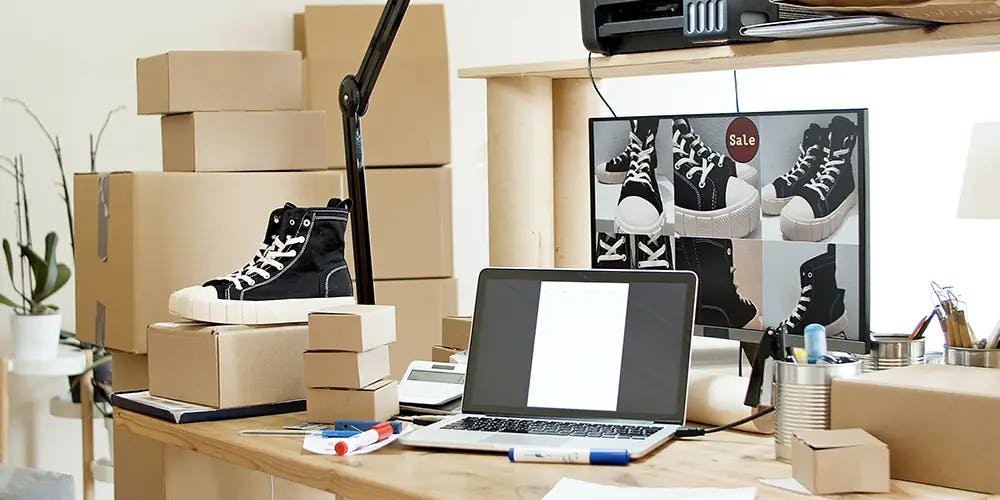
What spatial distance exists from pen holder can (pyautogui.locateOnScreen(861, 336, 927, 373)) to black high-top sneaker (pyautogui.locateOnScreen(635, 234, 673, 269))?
28 cm

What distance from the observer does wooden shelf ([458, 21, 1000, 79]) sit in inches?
51.1

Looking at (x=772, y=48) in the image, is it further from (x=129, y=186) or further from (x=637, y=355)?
(x=129, y=186)

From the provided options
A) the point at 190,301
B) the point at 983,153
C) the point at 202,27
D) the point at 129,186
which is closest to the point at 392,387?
the point at 190,301

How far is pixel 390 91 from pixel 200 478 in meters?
1.31

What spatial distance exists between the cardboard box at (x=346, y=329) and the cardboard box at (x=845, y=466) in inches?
21.9

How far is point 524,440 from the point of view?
1.31m

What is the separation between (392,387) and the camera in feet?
4.83

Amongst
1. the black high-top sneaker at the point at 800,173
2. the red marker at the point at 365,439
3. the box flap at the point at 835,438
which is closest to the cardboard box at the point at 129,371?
the red marker at the point at 365,439

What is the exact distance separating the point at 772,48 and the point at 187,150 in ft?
3.58

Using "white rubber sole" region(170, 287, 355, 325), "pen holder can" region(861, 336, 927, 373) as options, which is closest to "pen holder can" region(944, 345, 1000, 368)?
"pen holder can" region(861, 336, 927, 373)

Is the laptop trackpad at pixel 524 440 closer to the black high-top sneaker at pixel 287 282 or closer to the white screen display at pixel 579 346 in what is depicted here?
the white screen display at pixel 579 346

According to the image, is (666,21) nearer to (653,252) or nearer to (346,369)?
(653,252)

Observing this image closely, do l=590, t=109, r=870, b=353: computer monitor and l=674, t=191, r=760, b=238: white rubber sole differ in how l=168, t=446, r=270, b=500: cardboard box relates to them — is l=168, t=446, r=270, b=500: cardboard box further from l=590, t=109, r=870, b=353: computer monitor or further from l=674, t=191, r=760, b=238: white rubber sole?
l=674, t=191, r=760, b=238: white rubber sole

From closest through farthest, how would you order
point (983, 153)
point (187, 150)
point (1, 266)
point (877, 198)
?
1. point (187, 150)
2. point (983, 153)
3. point (1, 266)
4. point (877, 198)
